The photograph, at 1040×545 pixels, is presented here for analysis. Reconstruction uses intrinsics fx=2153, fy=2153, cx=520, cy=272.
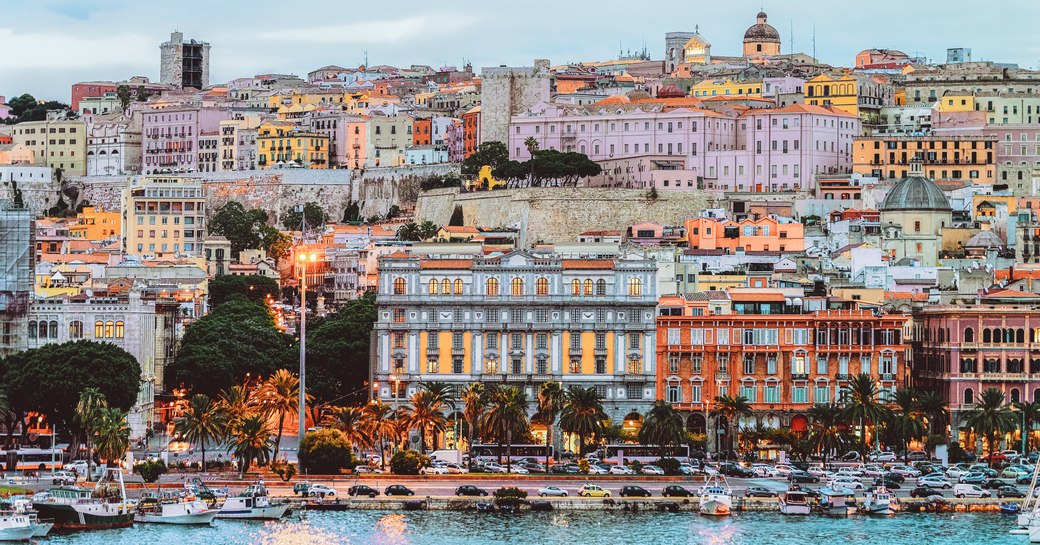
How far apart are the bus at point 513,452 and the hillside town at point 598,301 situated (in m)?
0.23

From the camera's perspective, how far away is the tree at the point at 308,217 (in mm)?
181250

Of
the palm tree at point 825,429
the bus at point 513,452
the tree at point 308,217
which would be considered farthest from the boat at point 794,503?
the tree at point 308,217

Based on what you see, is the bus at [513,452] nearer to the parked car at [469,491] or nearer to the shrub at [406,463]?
the shrub at [406,463]

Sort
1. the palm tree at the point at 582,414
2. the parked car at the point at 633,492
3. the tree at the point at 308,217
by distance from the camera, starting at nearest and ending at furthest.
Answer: the parked car at the point at 633,492, the palm tree at the point at 582,414, the tree at the point at 308,217

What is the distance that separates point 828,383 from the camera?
3868 inches

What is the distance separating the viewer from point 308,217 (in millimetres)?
181875

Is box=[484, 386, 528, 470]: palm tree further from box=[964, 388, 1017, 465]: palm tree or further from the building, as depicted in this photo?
the building

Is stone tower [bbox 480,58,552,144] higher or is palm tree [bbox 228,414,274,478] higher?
stone tower [bbox 480,58,552,144]

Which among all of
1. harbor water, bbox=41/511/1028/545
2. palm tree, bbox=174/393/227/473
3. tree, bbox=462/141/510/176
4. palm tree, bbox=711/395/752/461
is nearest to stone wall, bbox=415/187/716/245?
tree, bbox=462/141/510/176

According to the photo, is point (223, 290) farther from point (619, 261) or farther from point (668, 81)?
point (668, 81)

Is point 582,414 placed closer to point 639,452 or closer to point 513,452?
point 639,452

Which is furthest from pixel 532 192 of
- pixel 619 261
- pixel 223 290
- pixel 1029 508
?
pixel 1029 508

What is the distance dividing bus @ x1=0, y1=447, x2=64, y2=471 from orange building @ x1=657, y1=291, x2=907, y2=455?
27.3 m

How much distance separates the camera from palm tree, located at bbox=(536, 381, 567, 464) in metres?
90.8
